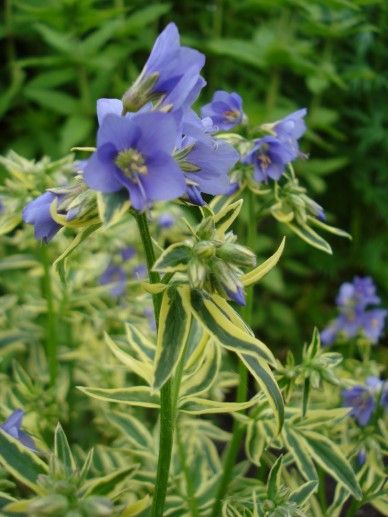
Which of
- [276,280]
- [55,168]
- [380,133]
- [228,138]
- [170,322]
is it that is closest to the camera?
[170,322]

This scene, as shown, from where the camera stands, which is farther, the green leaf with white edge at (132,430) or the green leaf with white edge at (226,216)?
the green leaf with white edge at (132,430)

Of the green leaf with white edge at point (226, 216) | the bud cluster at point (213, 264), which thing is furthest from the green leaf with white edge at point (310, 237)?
the bud cluster at point (213, 264)

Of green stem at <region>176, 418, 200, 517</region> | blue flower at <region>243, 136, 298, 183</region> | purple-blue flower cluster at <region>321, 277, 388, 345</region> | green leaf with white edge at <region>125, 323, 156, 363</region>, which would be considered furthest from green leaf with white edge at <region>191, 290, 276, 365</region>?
purple-blue flower cluster at <region>321, 277, 388, 345</region>

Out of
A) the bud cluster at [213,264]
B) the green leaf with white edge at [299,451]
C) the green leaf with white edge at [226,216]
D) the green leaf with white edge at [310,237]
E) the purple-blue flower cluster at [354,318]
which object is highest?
the bud cluster at [213,264]

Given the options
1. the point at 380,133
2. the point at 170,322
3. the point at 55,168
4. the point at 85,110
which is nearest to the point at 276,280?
the point at 380,133

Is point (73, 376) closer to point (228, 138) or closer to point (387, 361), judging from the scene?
point (228, 138)

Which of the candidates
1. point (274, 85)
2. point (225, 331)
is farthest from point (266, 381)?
point (274, 85)

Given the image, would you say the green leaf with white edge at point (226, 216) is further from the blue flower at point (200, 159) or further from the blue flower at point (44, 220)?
the blue flower at point (44, 220)
